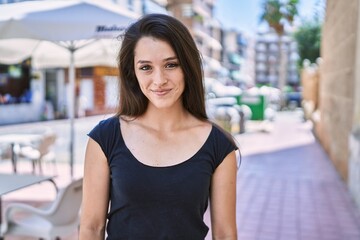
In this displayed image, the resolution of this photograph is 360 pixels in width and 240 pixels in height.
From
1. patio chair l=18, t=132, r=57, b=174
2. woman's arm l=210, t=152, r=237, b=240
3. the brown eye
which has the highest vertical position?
the brown eye

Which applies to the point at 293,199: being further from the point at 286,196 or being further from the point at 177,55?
the point at 177,55

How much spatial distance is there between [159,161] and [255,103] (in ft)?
52.5

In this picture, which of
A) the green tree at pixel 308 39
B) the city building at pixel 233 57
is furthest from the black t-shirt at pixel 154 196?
the city building at pixel 233 57

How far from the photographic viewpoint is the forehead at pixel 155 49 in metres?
1.44

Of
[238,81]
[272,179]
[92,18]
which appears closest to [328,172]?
A: [272,179]

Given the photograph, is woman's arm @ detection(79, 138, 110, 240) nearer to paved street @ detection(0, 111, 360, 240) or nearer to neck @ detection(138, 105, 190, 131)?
neck @ detection(138, 105, 190, 131)

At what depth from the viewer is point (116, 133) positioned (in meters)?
1.48

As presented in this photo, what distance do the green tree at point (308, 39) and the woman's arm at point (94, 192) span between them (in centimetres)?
2699

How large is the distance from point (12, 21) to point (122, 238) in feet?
9.85

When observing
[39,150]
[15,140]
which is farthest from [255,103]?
[15,140]

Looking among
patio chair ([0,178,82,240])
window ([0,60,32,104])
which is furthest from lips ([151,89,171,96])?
window ([0,60,32,104])

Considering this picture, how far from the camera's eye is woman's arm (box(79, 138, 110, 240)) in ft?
4.78

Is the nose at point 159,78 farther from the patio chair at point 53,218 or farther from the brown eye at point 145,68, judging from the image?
the patio chair at point 53,218

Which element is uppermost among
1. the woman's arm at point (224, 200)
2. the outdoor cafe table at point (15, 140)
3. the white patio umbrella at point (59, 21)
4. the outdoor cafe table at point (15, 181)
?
the white patio umbrella at point (59, 21)
